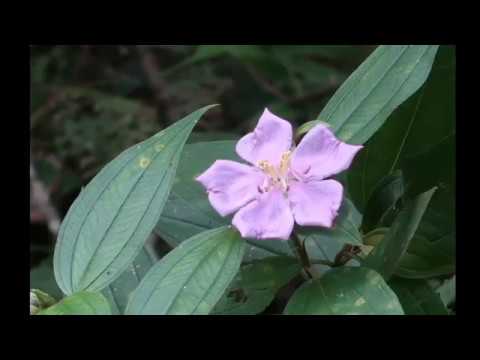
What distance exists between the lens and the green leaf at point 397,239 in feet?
2.77

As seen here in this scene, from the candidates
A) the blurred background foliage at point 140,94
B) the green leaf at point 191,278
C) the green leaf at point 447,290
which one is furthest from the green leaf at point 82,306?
the blurred background foliage at point 140,94

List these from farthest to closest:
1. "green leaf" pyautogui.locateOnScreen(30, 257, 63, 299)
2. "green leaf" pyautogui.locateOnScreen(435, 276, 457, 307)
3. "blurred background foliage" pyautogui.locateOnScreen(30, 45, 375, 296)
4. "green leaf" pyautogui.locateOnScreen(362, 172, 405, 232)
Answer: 1. "blurred background foliage" pyautogui.locateOnScreen(30, 45, 375, 296)
2. "green leaf" pyautogui.locateOnScreen(30, 257, 63, 299)
3. "green leaf" pyautogui.locateOnScreen(435, 276, 457, 307)
4. "green leaf" pyautogui.locateOnScreen(362, 172, 405, 232)

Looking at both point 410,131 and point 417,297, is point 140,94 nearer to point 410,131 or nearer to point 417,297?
point 410,131

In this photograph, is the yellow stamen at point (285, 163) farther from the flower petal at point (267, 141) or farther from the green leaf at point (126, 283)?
the green leaf at point (126, 283)

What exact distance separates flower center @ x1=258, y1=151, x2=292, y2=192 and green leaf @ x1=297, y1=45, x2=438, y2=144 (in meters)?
0.04

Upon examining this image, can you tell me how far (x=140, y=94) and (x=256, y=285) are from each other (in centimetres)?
144

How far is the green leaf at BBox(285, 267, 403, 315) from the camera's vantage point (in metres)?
0.78

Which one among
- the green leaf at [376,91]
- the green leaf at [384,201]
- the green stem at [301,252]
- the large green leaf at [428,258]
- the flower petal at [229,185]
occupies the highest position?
the green leaf at [376,91]

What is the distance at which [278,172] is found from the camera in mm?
871

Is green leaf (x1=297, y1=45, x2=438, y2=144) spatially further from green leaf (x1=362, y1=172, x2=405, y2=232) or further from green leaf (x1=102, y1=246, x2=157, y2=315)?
green leaf (x1=102, y1=246, x2=157, y2=315)

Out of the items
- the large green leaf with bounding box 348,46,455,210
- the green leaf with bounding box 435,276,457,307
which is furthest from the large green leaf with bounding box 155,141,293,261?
the green leaf with bounding box 435,276,457,307

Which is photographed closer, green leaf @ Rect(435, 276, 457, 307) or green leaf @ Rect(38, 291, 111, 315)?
green leaf @ Rect(38, 291, 111, 315)

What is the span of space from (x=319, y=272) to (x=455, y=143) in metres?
0.22

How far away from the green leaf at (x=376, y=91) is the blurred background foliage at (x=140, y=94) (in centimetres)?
86
